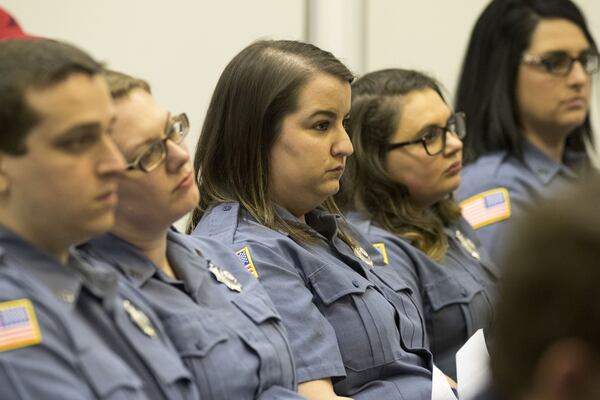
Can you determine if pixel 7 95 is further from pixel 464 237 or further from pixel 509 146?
pixel 509 146

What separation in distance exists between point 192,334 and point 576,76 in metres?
2.12

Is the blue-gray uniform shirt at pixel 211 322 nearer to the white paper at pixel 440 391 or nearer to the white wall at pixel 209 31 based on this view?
the white paper at pixel 440 391

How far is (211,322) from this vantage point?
177cm

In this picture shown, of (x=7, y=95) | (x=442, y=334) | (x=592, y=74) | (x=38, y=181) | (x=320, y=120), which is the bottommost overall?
(x=442, y=334)

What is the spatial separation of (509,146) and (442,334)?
0.95m

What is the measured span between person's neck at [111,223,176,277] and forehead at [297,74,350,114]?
0.56m

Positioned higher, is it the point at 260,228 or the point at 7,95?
the point at 7,95

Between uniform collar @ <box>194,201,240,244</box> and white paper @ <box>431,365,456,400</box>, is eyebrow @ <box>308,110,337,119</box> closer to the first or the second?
uniform collar @ <box>194,201,240,244</box>

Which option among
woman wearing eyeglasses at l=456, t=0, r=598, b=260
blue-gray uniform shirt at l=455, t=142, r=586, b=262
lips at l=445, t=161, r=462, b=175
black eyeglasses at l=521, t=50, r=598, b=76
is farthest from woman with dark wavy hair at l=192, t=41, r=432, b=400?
black eyeglasses at l=521, t=50, r=598, b=76

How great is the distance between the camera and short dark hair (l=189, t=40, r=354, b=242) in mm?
2260

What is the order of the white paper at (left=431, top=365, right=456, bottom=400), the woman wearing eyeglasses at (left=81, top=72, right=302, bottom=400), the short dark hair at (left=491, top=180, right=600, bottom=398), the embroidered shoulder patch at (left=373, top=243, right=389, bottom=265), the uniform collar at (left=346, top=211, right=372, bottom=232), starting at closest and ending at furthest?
the short dark hair at (left=491, top=180, right=600, bottom=398)
the woman wearing eyeglasses at (left=81, top=72, right=302, bottom=400)
the white paper at (left=431, top=365, right=456, bottom=400)
the embroidered shoulder patch at (left=373, top=243, right=389, bottom=265)
the uniform collar at (left=346, top=211, right=372, bottom=232)

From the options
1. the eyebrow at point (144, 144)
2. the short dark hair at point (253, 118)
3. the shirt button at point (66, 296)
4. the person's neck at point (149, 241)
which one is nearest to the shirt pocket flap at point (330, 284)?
A: the short dark hair at point (253, 118)

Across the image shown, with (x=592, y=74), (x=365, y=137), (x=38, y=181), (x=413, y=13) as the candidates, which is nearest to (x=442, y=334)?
(x=365, y=137)

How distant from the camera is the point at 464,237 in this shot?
2988 mm
